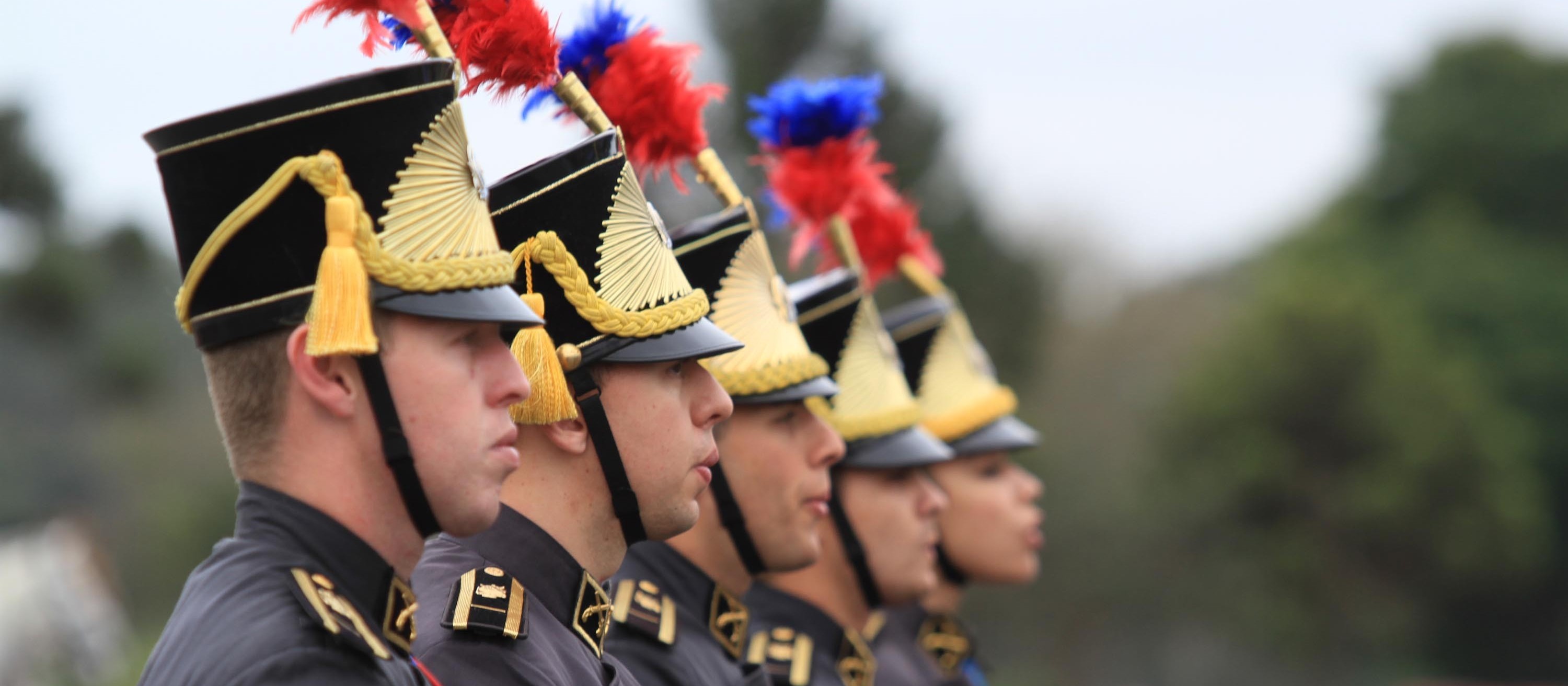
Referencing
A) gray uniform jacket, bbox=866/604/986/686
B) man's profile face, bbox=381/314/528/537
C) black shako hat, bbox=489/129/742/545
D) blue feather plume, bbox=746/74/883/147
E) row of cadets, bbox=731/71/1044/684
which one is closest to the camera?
man's profile face, bbox=381/314/528/537

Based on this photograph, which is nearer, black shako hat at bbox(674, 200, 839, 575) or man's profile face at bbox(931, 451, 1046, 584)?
black shako hat at bbox(674, 200, 839, 575)

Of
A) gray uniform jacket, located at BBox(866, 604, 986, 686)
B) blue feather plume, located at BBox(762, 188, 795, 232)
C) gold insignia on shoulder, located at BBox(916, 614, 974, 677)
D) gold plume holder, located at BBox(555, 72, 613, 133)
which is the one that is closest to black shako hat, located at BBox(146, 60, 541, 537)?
gold plume holder, located at BBox(555, 72, 613, 133)

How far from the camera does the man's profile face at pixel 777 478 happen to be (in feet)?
15.0

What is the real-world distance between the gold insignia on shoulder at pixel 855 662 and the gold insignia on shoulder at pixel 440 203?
2871mm

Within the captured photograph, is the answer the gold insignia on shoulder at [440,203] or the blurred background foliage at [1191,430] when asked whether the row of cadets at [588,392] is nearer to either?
the gold insignia on shoulder at [440,203]

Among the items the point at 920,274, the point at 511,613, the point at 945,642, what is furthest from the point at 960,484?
the point at 511,613

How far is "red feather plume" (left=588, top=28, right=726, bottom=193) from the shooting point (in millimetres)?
4410

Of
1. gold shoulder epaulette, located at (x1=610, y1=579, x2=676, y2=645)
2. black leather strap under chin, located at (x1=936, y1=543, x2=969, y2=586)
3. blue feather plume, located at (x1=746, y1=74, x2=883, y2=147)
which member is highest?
blue feather plume, located at (x1=746, y1=74, x2=883, y2=147)

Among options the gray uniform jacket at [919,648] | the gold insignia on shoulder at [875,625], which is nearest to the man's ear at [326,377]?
the gold insignia on shoulder at [875,625]

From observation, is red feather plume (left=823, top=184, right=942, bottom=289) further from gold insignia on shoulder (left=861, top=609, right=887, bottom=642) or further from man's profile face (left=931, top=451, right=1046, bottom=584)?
gold insignia on shoulder (left=861, top=609, right=887, bottom=642)

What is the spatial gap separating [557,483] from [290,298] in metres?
1.03

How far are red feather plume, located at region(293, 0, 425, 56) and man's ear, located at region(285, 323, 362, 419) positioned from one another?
857 mm

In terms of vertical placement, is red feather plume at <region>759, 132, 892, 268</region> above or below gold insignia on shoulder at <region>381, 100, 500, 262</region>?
below

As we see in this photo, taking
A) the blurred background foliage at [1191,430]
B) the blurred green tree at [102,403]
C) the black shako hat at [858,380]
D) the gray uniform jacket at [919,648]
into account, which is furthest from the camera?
the blurred background foliage at [1191,430]
